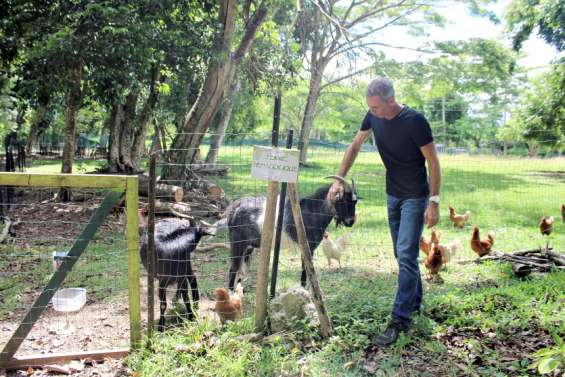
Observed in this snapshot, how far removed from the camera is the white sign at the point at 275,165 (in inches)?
159

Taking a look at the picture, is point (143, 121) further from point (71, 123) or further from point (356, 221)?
point (356, 221)

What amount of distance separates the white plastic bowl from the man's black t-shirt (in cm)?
353

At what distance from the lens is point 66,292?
532 cm

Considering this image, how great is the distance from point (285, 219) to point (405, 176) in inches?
95.7

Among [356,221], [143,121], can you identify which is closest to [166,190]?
[143,121]

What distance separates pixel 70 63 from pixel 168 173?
433 cm

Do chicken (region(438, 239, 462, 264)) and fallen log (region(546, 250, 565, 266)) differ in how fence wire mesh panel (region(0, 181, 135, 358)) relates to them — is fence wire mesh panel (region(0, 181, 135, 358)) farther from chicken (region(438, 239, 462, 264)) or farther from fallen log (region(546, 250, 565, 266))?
fallen log (region(546, 250, 565, 266))

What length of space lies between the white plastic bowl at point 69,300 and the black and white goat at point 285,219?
1703mm

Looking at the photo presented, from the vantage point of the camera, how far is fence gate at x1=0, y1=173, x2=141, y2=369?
3.86m

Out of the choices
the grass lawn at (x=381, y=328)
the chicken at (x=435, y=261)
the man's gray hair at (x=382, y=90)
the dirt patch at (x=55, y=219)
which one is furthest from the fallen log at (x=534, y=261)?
the dirt patch at (x=55, y=219)

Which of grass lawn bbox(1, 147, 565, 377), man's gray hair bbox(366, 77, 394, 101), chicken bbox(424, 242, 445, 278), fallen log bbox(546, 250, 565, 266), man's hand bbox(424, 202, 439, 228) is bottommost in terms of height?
grass lawn bbox(1, 147, 565, 377)

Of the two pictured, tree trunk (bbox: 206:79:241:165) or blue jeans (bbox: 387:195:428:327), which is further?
tree trunk (bbox: 206:79:241:165)

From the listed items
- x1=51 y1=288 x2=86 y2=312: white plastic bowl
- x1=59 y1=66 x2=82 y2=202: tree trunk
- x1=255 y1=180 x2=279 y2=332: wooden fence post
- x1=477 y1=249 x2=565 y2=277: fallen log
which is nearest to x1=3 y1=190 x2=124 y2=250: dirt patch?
x1=59 y1=66 x2=82 y2=202: tree trunk

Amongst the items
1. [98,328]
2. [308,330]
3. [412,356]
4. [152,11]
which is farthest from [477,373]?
[152,11]
